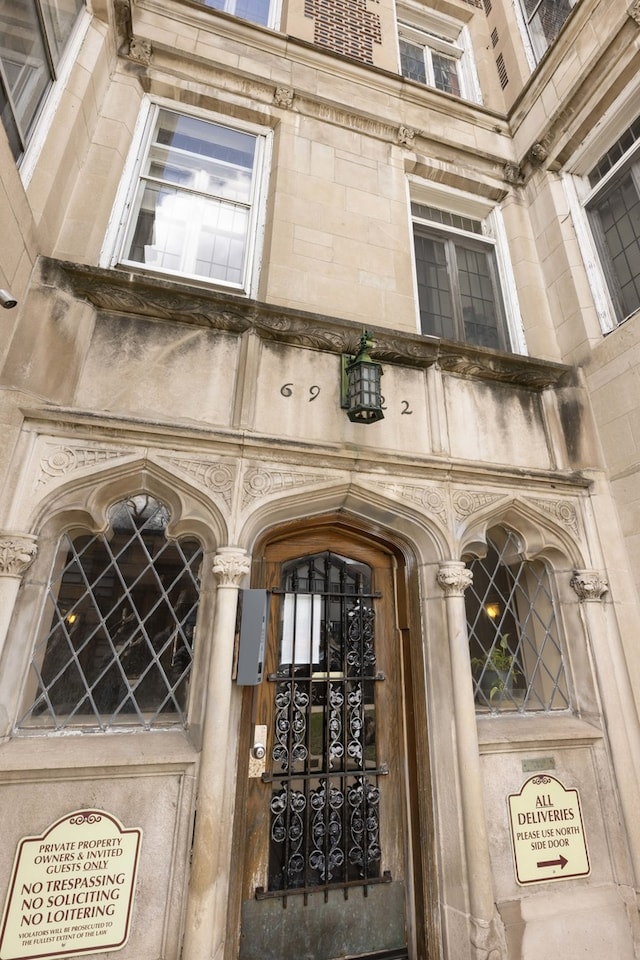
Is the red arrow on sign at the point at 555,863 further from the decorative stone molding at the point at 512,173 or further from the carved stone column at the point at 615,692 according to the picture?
the decorative stone molding at the point at 512,173

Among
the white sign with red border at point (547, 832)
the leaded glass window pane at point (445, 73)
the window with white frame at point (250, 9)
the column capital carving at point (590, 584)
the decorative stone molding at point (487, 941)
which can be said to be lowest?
the decorative stone molding at point (487, 941)

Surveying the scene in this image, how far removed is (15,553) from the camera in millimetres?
2719

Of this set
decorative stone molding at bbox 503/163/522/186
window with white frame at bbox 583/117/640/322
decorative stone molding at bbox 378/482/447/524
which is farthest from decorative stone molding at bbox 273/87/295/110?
decorative stone molding at bbox 378/482/447/524

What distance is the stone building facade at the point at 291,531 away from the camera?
2.76 metres

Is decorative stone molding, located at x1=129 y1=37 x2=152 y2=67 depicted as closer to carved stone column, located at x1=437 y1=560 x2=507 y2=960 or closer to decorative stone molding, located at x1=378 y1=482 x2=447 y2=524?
decorative stone molding, located at x1=378 y1=482 x2=447 y2=524

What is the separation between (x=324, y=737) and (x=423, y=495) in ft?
6.23

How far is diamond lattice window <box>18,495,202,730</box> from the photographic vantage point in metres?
2.88

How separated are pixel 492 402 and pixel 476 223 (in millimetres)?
2958

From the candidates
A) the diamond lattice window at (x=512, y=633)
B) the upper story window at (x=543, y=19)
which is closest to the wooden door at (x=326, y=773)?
the diamond lattice window at (x=512, y=633)

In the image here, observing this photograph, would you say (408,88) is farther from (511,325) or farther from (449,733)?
(449,733)

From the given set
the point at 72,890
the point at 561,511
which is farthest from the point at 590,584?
the point at 72,890

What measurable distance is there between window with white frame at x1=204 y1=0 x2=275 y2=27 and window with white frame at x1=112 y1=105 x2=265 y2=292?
2.32 meters

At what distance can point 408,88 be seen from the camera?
5699mm

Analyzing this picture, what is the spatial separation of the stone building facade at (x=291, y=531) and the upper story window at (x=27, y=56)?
31 mm
